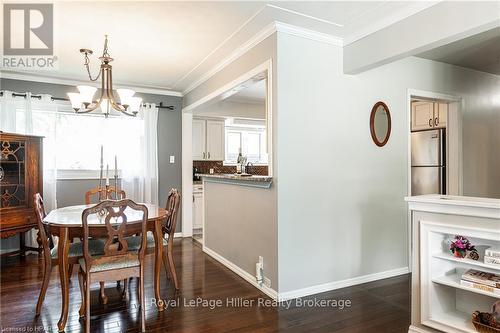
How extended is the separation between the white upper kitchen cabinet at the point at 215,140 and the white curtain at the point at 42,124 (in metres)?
2.46

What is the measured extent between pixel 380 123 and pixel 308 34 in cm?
122

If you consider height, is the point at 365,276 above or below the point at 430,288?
below

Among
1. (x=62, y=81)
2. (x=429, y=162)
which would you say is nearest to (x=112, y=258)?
(x=62, y=81)

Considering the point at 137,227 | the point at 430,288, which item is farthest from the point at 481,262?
the point at 137,227

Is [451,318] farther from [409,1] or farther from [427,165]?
[427,165]

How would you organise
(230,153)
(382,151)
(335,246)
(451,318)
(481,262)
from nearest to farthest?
(481,262), (451,318), (335,246), (382,151), (230,153)

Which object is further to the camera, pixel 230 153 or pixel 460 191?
pixel 230 153

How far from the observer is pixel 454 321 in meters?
2.01

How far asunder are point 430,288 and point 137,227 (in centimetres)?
221

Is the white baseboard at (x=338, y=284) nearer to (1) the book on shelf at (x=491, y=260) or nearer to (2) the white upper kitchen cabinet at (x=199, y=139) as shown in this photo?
(1) the book on shelf at (x=491, y=260)

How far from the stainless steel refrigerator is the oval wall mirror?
44.2 inches

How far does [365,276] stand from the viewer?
319cm

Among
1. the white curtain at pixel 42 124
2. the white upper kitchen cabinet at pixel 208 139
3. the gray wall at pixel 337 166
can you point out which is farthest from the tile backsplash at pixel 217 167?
the gray wall at pixel 337 166

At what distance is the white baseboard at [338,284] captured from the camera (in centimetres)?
278
